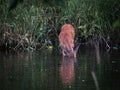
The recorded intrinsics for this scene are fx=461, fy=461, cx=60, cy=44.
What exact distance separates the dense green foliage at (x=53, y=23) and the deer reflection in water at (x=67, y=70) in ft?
8.37

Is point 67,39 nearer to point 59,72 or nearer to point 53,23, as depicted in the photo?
point 53,23

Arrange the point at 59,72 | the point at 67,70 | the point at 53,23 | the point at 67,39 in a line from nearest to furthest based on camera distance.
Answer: the point at 59,72 < the point at 67,70 < the point at 67,39 < the point at 53,23

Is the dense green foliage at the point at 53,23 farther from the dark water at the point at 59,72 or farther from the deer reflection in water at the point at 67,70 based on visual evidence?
the deer reflection in water at the point at 67,70

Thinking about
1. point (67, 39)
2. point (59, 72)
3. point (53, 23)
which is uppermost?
point (53, 23)

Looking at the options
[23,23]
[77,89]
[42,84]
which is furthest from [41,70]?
[23,23]

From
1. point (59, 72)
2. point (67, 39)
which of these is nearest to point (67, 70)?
point (59, 72)

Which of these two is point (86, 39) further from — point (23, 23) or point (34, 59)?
point (34, 59)

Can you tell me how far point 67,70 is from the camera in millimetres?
8461

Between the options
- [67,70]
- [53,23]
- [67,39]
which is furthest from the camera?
[53,23]

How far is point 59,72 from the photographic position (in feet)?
26.9

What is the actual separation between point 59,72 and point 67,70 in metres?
0.30

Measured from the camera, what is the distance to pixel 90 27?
43.8ft

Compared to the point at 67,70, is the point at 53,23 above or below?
above

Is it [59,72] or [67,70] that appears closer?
[59,72]
